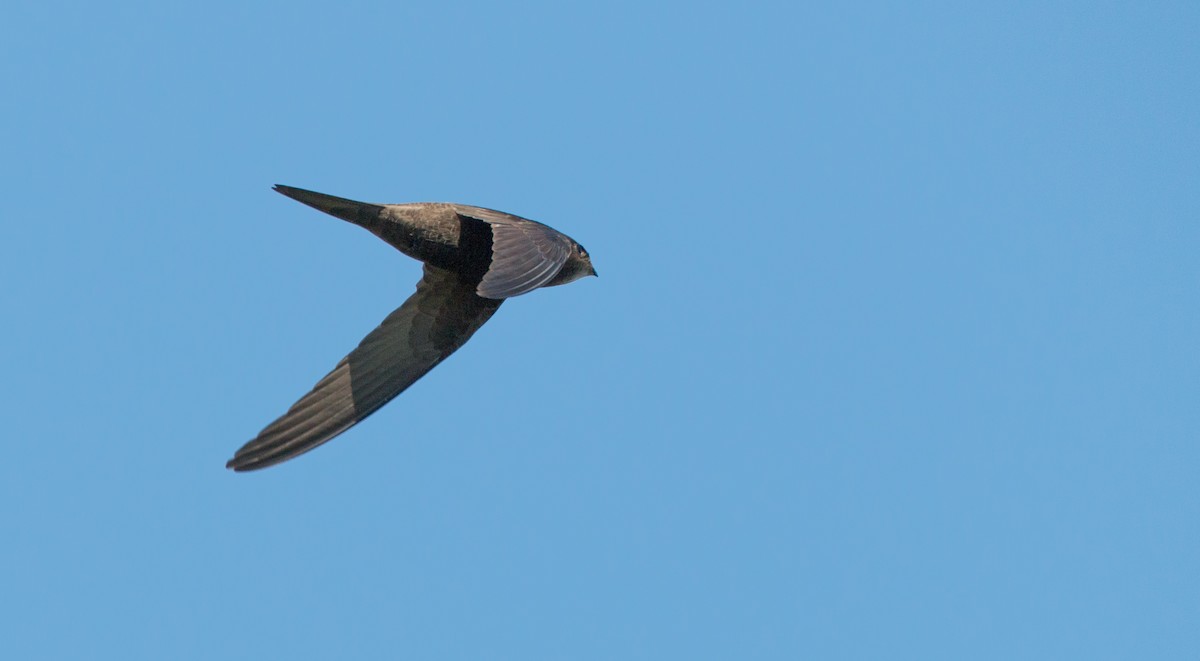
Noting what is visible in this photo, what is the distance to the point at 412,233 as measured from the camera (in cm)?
1169

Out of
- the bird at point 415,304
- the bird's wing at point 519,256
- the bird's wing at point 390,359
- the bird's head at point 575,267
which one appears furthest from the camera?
the bird's head at point 575,267

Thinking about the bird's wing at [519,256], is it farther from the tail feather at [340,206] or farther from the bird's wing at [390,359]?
the bird's wing at [390,359]

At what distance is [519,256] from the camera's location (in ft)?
33.8

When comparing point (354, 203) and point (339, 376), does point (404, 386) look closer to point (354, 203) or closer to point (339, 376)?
point (339, 376)

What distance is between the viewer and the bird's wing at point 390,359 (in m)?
11.4

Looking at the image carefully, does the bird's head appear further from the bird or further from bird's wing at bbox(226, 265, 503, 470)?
bird's wing at bbox(226, 265, 503, 470)

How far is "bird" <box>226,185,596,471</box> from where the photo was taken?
11.0m

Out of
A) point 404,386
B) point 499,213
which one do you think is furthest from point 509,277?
point 404,386

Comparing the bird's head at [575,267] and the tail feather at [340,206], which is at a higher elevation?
the bird's head at [575,267]

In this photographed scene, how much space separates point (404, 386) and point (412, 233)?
4.28 ft

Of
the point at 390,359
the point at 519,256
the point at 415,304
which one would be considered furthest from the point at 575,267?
the point at 519,256

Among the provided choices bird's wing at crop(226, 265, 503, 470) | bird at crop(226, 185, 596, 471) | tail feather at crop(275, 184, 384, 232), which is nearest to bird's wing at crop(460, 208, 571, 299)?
bird at crop(226, 185, 596, 471)

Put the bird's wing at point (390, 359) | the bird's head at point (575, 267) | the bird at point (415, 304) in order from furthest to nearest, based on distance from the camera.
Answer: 1. the bird's head at point (575, 267)
2. the bird's wing at point (390, 359)
3. the bird at point (415, 304)

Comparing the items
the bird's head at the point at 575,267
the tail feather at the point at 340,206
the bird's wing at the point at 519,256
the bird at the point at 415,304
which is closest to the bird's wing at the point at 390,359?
the bird at the point at 415,304
